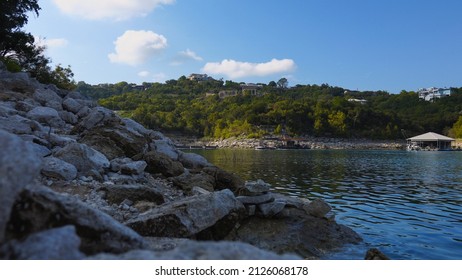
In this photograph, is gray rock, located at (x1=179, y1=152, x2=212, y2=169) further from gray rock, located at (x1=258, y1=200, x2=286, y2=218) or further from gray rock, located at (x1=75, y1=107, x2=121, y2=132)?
gray rock, located at (x1=258, y1=200, x2=286, y2=218)

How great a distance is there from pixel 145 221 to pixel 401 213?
14682 mm

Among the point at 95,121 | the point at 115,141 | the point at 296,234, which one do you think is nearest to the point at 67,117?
the point at 95,121

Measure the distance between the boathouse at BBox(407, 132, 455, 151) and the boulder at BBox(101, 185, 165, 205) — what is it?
145493 mm

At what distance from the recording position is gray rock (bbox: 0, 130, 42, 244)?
11.2 feet

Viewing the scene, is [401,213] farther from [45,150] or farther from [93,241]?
[93,241]

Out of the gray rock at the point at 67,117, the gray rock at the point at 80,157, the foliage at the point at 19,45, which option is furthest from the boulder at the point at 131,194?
the foliage at the point at 19,45

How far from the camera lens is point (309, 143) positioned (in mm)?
158250

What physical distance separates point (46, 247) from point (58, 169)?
9566 millimetres

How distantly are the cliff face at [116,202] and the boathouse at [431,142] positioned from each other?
138483 mm

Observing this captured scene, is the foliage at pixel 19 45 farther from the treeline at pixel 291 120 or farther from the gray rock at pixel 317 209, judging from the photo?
the treeline at pixel 291 120

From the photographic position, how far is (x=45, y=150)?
44.8 feet

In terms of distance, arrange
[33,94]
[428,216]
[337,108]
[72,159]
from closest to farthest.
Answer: [72,159]
[428,216]
[33,94]
[337,108]
